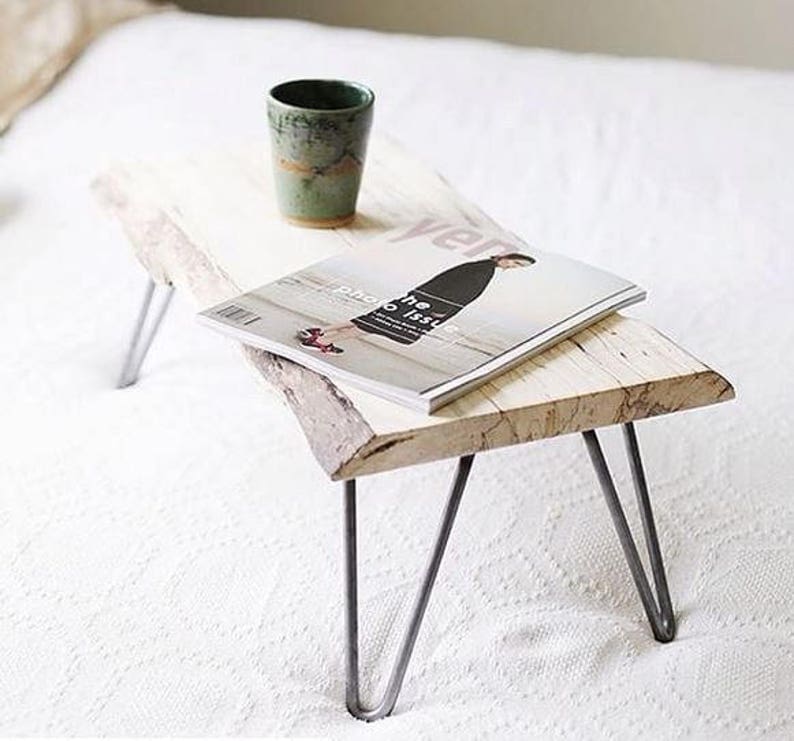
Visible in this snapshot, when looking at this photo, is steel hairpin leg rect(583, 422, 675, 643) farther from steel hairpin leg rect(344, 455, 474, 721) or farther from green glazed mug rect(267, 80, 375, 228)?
green glazed mug rect(267, 80, 375, 228)

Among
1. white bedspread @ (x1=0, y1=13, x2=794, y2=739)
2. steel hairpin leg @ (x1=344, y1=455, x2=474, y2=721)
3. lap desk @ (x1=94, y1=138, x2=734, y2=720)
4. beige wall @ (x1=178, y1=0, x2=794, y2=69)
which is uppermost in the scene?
lap desk @ (x1=94, y1=138, x2=734, y2=720)

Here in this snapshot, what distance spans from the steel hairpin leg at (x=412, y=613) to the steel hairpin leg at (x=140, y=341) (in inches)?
17.4

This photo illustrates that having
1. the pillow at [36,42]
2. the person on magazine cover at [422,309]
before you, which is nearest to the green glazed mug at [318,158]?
the person on magazine cover at [422,309]

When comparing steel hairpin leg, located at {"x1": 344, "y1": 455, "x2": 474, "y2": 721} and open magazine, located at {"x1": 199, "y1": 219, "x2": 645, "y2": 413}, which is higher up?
open magazine, located at {"x1": 199, "y1": 219, "x2": 645, "y2": 413}

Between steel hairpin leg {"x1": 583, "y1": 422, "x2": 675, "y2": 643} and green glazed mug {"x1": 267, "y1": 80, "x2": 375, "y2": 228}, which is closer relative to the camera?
steel hairpin leg {"x1": 583, "y1": 422, "x2": 675, "y2": 643}

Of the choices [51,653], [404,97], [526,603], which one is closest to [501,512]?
[526,603]

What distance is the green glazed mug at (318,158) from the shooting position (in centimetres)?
108

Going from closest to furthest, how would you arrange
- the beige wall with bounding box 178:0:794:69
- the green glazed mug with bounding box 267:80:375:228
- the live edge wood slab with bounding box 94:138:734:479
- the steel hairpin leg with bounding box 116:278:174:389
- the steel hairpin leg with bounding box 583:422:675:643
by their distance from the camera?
the live edge wood slab with bounding box 94:138:734:479
the steel hairpin leg with bounding box 583:422:675:643
the green glazed mug with bounding box 267:80:375:228
the steel hairpin leg with bounding box 116:278:174:389
the beige wall with bounding box 178:0:794:69

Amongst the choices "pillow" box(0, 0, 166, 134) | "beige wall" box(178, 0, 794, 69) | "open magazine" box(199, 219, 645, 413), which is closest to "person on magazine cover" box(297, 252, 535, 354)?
"open magazine" box(199, 219, 645, 413)

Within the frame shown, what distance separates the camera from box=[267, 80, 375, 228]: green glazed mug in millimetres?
1075

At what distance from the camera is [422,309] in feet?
3.03

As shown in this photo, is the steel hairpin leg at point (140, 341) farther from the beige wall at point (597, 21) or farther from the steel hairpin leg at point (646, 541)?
the beige wall at point (597, 21)

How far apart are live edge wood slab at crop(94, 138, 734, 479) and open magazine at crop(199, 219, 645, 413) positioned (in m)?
0.01

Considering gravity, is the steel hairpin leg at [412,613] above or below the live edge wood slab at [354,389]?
below
